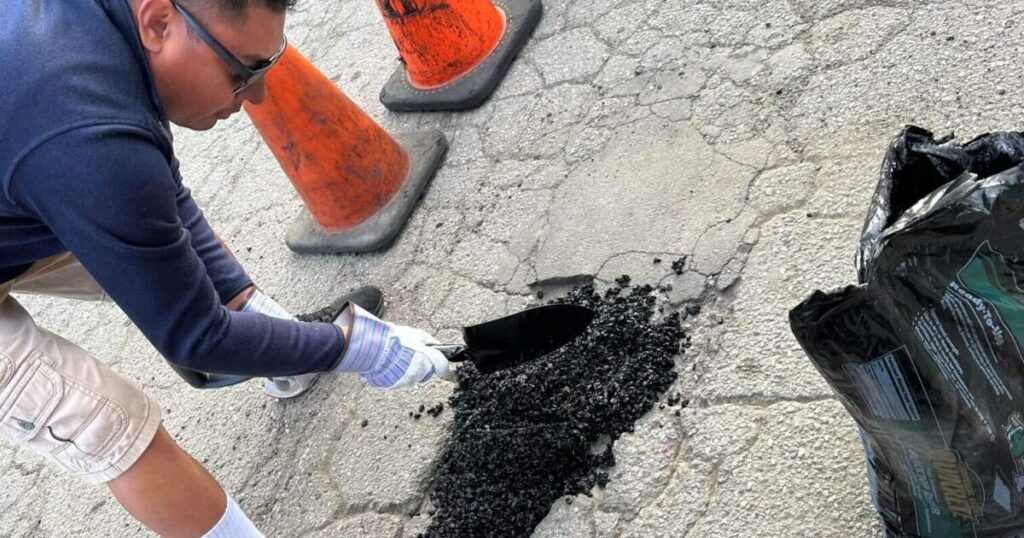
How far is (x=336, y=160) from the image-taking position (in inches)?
125

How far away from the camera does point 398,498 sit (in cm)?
233

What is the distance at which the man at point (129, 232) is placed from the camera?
4.83 feet

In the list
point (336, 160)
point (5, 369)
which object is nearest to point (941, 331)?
point (5, 369)

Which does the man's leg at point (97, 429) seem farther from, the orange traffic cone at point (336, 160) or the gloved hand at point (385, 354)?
the orange traffic cone at point (336, 160)

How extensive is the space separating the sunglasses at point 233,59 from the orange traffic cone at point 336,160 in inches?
52.4

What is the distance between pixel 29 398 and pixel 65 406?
0.07m

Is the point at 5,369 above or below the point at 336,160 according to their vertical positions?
above

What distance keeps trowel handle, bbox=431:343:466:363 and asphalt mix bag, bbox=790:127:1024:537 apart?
41.5 inches

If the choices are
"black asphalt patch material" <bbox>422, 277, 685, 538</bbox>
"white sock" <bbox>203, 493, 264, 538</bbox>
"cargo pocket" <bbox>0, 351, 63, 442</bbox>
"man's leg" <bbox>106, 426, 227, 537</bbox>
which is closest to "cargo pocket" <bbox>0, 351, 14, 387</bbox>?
"cargo pocket" <bbox>0, 351, 63, 442</bbox>

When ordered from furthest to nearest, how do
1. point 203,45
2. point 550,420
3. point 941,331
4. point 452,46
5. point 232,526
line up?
1. point 452,46
2. point 550,420
3. point 232,526
4. point 203,45
5. point 941,331

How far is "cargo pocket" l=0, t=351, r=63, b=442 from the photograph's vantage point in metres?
1.89

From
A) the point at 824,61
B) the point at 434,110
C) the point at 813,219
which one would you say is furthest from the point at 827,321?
the point at 434,110

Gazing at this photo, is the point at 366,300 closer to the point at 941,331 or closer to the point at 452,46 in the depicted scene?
the point at 452,46

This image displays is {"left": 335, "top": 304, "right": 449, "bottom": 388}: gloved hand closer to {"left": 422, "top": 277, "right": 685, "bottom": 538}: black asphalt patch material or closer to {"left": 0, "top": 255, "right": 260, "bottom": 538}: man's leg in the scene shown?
{"left": 422, "top": 277, "right": 685, "bottom": 538}: black asphalt patch material
